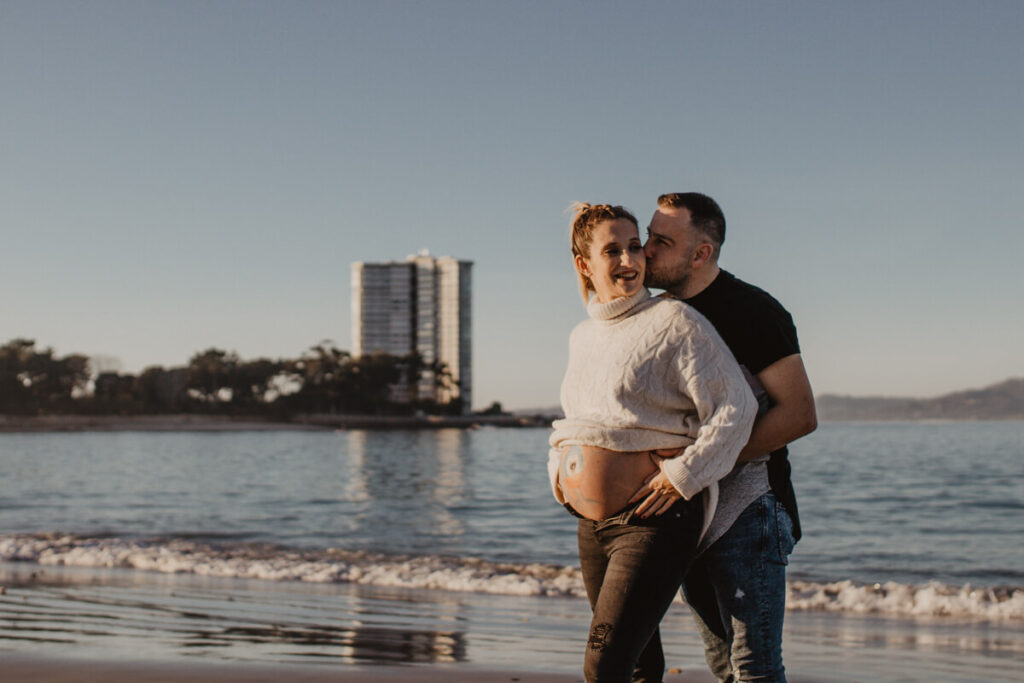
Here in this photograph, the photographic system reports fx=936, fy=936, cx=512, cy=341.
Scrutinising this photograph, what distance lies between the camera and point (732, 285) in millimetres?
2410

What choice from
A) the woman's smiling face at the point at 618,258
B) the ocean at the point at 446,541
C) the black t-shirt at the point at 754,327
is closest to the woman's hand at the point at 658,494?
the black t-shirt at the point at 754,327

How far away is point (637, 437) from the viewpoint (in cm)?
226

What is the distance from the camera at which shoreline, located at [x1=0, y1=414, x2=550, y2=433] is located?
85.0 metres

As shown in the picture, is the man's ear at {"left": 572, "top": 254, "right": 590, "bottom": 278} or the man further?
the man's ear at {"left": 572, "top": 254, "right": 590, "bottom": 278}

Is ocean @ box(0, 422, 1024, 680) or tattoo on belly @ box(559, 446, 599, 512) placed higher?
tattoo on belly @ box(559, 446, 599, 512)

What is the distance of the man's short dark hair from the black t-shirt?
0.12 meters

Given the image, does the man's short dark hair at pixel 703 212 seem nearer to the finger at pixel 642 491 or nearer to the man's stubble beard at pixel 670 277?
the man's stubble beard at pixel 670 277

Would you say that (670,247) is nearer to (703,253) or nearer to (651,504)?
(703,253)

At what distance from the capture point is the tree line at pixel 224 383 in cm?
9738

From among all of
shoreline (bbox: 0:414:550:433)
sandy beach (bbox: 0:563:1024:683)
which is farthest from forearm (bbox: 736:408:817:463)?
shoreline (bbox: 0:414:550:433)

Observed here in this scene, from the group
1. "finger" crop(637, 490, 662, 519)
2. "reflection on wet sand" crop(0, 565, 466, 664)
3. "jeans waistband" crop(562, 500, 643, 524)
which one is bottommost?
"reflection on wet sand" crop(0, 565, 466, 664)

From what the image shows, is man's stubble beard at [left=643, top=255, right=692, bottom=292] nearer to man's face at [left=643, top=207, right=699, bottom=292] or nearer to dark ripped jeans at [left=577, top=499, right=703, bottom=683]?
man's face at [left=643, top=207, right=699, bottom=292]

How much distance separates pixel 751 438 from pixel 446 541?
11.0 meters

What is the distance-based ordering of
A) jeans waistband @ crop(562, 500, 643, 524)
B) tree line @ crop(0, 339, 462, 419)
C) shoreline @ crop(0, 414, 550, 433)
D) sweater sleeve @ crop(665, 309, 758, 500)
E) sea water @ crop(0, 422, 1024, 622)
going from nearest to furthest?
sweater sleeve @ crop(665, 309, 758, 500) → jeans waistband @ crop(562, 500, 643, 524) → sea water @ crop(0, 422, 1024, 622) → shoreline @ crop(0, 414, 550, 433) → tree line @ crop(0, 339, 462, 419)
